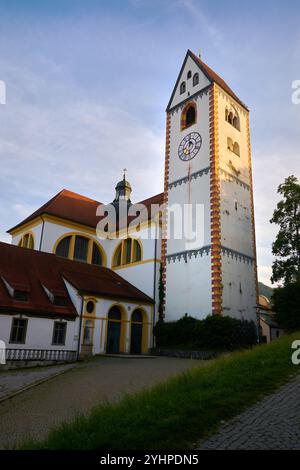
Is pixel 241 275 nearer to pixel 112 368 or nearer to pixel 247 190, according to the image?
pixel 247 190

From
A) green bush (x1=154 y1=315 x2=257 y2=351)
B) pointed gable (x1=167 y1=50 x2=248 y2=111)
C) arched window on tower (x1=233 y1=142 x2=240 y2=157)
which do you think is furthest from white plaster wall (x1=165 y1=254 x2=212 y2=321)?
pointed gable (x1=167 y1=50 x2=248 y2=111)

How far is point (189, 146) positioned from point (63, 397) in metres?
22.4

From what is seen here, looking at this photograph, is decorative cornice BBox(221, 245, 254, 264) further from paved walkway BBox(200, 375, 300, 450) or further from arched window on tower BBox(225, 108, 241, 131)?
paved walkway BBox(200, 375, 300, 450)

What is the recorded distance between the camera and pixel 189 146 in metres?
29.5

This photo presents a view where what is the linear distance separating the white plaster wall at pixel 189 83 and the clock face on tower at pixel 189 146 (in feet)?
12.9

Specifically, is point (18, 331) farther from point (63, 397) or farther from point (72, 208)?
point (72, 208)

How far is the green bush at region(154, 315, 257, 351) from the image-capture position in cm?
2209

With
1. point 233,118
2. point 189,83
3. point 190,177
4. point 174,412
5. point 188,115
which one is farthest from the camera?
point 189,83

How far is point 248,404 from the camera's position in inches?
290

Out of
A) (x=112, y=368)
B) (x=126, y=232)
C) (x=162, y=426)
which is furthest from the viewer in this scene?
(x=126, y=232)

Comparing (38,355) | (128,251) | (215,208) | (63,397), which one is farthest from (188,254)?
(63,397)
